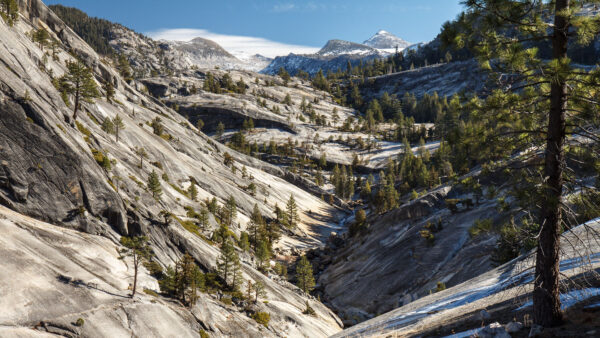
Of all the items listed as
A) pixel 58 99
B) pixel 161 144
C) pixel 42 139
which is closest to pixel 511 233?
pixel 42 139

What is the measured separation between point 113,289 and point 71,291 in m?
3.88

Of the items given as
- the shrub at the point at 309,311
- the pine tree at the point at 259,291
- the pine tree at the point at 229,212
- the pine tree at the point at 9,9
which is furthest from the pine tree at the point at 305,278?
the pine tree at the point at 9,9

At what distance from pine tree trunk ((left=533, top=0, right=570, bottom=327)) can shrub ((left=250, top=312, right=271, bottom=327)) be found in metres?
35.4

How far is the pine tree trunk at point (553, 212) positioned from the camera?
10.1 m

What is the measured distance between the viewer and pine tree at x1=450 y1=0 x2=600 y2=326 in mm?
9892

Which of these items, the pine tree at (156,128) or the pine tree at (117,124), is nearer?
the pine tree at (117,124)

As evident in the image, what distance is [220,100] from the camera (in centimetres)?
18725

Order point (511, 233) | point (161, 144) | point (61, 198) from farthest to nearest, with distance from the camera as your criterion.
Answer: point (161, 144) → point (61, 198) → point (511, 233)

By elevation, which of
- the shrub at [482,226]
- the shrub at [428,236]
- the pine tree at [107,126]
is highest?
the pine tree at [107,126]

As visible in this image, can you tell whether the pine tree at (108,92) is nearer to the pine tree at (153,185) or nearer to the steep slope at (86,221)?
the steep slope at (86,221)

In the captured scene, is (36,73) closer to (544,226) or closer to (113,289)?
(113,289)

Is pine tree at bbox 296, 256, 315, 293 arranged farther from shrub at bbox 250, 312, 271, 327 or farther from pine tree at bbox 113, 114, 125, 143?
pine tree at bbox 113, 114, 125, 143

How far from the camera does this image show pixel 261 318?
134ft

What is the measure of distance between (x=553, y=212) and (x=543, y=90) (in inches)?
153
